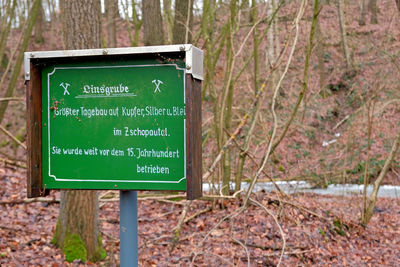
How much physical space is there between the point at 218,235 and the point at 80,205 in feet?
8.05

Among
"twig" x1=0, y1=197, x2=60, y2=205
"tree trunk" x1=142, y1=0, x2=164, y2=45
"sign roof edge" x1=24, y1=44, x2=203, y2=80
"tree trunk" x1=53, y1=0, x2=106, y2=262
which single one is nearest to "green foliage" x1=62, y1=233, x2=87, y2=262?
"tree trunk" x1=53, y1=0, x2=106, y2=262

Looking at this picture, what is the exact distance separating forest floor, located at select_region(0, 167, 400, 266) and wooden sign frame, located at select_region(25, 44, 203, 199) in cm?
265

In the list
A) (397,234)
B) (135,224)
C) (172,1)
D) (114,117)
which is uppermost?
(172,1)

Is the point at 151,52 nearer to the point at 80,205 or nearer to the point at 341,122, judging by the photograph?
the point at 80,205

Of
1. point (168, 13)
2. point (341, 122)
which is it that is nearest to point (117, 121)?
point (168, 13)

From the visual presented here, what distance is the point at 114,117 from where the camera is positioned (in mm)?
2973

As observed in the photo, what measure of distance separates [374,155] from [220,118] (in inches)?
335

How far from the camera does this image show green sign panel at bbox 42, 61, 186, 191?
2867 millimetres

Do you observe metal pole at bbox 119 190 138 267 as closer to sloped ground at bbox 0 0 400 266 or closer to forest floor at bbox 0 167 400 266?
forest floor at bbox 0 167 400 266

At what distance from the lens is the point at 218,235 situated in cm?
709

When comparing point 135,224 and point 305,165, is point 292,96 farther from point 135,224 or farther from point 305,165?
point 135,224

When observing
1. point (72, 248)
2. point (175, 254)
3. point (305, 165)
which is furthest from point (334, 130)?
point (72, 248)

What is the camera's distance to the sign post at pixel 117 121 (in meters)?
2.85

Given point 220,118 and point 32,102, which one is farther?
point 220,118
